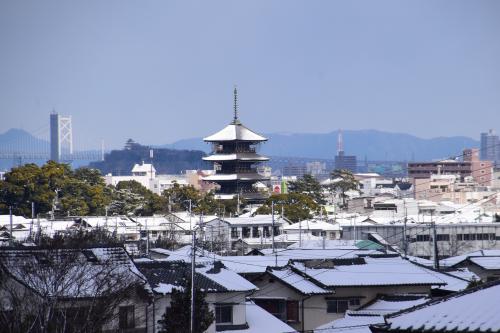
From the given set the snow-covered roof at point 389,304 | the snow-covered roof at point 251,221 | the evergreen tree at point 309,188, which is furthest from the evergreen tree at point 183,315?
the evergreen tree at point 309,188

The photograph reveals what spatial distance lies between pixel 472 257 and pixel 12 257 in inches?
655

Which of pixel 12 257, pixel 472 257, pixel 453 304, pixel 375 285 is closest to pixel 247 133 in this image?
pixel 472 257

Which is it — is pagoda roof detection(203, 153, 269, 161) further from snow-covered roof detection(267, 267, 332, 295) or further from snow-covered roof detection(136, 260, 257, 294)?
snow-covered roof detection(136, 260, 257, 294)

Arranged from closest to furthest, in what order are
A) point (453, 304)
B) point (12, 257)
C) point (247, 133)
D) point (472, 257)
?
point (453, 304), point (12, 257), point (472, 257), point (247, 133)

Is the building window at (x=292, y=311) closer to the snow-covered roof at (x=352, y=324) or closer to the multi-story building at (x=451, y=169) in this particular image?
the snow-covered roof at (x=352, y=324)

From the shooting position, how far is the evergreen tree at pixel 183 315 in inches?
977

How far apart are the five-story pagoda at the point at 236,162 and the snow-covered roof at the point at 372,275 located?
199 feet

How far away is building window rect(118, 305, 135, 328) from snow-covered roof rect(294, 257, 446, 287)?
6.17m

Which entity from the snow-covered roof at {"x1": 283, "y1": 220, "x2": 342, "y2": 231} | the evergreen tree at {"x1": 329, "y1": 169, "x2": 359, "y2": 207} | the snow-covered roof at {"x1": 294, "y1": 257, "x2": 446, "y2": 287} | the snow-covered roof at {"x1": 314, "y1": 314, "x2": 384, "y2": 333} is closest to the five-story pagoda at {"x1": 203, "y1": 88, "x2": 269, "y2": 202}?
the evergreen tree at {"x1": 329, "y1": 169, "x2": 359, "y2": 207}

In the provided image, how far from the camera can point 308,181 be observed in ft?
340

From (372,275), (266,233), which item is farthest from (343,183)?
(372,275)

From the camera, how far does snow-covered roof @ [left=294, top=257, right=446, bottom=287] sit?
99.4ft

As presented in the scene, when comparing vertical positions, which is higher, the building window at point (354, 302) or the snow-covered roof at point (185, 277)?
the snow-covered roof at point (185, 277)

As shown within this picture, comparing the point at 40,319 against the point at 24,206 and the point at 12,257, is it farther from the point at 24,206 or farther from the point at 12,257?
the point at 24,206
